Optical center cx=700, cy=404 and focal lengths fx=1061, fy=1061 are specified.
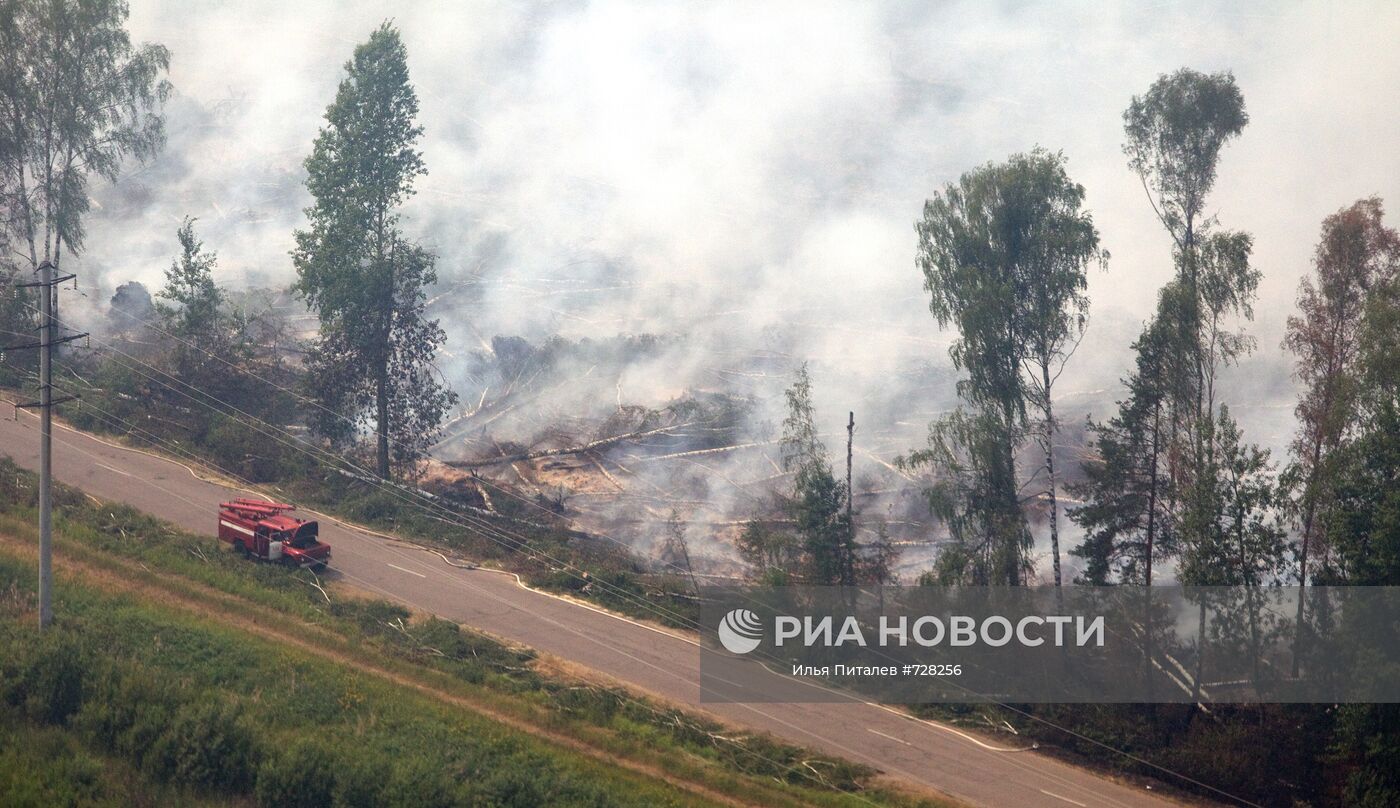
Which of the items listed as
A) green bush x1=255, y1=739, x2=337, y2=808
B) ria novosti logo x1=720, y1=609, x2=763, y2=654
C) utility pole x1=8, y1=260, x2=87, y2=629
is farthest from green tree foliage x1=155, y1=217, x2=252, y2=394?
green bush x1=255, y1=739, x2=337, y2=808

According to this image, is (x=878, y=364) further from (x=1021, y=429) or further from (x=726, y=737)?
(x=726, y=737)

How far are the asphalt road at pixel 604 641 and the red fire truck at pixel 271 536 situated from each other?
931mm

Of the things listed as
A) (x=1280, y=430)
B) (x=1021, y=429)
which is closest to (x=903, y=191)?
(x=1280, y=430)

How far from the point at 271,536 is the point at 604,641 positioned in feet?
31.0

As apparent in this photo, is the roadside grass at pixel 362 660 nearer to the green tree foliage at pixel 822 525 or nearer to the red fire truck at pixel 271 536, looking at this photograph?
the red fire truck at pixel 271 536

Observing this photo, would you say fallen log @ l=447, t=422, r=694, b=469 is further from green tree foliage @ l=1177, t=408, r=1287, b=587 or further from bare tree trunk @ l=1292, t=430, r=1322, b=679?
bare tree trunk @ l=1292, t=430, r=1322, b=679

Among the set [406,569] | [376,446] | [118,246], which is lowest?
[406,569]

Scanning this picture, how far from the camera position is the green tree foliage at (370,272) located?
35.6 metres

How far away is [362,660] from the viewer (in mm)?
24172

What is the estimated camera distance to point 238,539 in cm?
2883

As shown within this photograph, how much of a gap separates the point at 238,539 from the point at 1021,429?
21263 millimetres

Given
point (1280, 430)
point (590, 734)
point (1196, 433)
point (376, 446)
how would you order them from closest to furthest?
1. point (590, 734)
2. point (1196, 433)
3. point (1280, 430)
4. point (376, 446)

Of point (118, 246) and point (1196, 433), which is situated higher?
point (118, 246)

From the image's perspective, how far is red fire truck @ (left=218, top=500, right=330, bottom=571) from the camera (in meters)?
28.5
